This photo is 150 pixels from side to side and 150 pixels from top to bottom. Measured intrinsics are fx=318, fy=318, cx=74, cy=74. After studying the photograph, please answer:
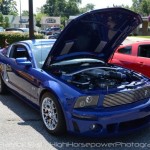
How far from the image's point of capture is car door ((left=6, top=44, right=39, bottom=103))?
5.20 metres

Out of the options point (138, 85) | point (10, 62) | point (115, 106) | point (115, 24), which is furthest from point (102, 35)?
point (10, 62)

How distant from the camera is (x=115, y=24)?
17.0 ft

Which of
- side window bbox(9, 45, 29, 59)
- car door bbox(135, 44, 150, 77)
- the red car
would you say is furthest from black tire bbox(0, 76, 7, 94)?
car door bbox(135, 44, 150, 77)

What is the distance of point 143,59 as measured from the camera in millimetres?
7043

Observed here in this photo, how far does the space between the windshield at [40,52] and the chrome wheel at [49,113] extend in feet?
2.66

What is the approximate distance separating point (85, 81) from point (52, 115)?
692 millimetres

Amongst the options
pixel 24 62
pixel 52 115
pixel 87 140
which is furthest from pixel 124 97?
pixel 24 62

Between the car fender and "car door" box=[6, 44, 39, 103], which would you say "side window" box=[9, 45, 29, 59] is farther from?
the car fender

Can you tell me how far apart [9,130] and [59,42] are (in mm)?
1541

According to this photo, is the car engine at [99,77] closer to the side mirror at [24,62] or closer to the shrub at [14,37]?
the side mirror at [24,62]

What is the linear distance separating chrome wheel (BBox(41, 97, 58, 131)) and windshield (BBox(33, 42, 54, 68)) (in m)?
0.81

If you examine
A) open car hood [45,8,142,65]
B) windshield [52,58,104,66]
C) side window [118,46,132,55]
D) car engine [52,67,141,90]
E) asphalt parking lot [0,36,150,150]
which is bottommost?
asphalt parking lot [0,36,150,150]

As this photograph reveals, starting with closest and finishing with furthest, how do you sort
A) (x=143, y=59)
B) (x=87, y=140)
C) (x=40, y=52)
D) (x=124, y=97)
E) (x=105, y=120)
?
(x=105, y=120) → (x=124, y=97) → (x=87, y=140) → (x=40, y=52) → (x=143, y=59)

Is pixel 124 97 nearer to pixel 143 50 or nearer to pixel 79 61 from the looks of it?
pixel 79 61
